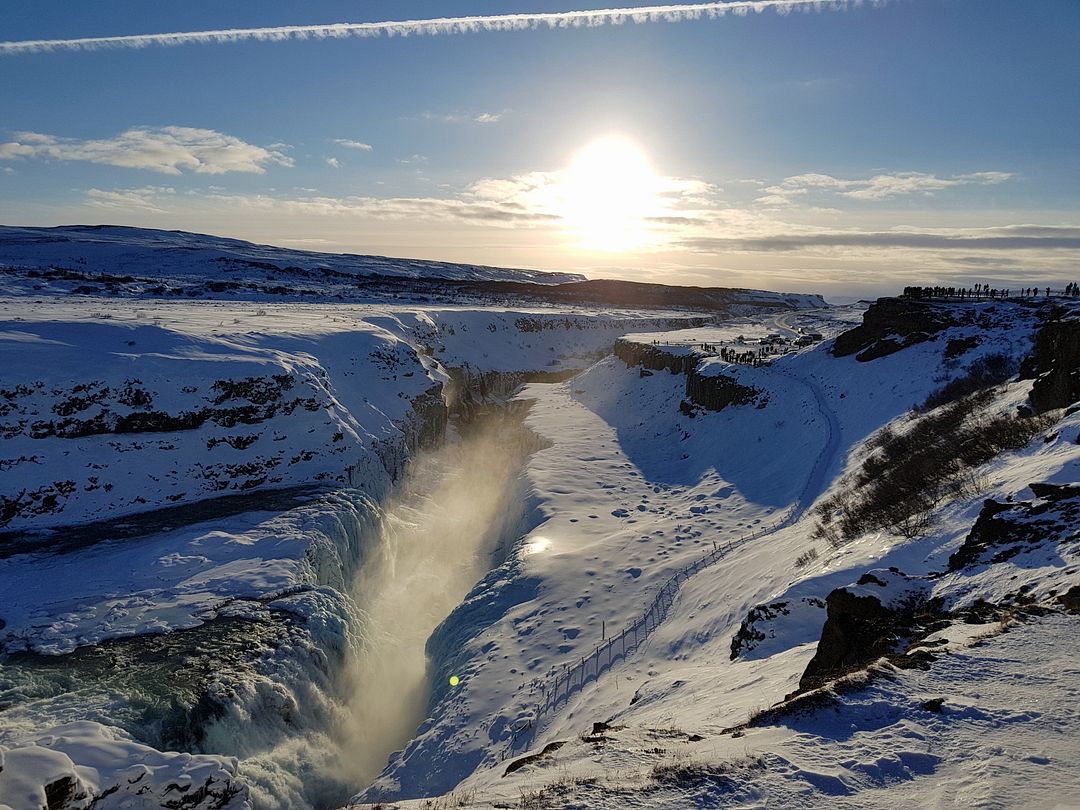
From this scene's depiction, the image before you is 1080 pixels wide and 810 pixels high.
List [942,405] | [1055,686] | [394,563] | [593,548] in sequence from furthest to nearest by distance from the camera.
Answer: [394,563], [942,405], [593,548], [1055,686]

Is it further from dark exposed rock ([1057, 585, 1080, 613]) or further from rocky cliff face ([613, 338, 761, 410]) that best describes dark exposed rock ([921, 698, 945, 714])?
rocky cliff face ([613, 338, 761, 410])

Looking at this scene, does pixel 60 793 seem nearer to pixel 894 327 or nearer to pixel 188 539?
pixel 188 539

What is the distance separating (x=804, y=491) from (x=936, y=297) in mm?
31416

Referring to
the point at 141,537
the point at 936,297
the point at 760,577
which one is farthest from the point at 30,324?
the point at 936,297

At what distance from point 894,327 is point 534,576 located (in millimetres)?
35986

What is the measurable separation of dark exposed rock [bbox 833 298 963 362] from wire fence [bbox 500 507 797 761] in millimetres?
29033

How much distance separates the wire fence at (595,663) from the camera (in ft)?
52.3

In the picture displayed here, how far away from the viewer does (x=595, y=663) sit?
58.0 feet

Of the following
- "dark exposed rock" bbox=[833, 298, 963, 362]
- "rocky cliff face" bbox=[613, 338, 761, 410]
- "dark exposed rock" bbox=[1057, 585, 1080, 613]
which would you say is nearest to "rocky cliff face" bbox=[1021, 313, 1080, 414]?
"dark exposed rock" bbox=[1057, 585, 1080, 613]

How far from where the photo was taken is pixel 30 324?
104ft

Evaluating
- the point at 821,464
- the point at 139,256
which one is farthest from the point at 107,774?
the point at 139,256

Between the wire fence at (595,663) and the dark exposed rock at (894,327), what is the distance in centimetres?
2903

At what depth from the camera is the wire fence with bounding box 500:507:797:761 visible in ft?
52.3

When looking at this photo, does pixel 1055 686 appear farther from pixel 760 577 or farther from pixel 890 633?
pixel 760 577
